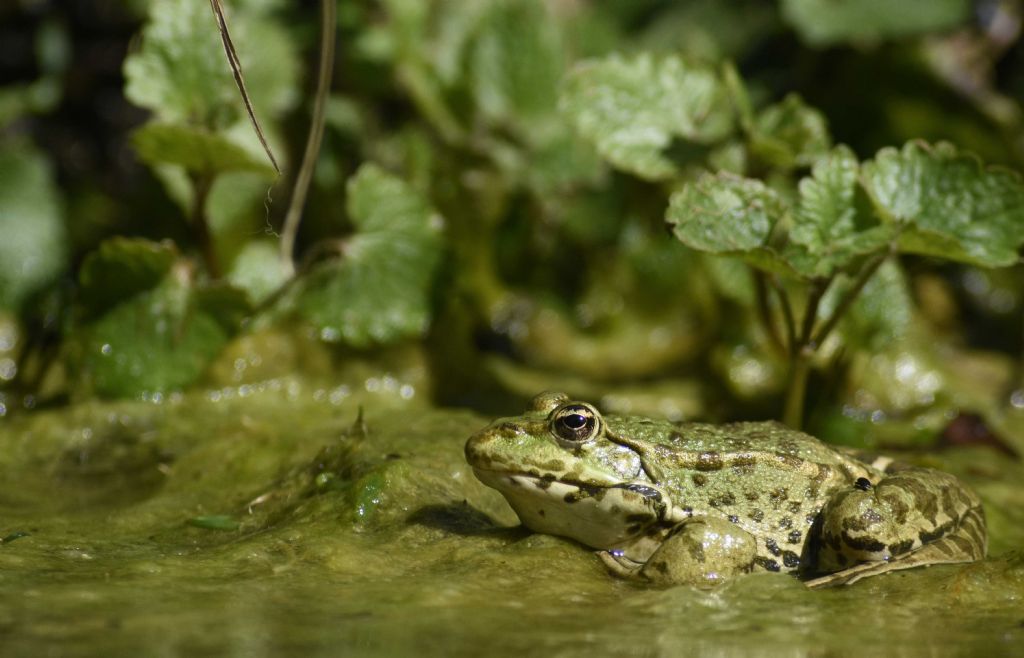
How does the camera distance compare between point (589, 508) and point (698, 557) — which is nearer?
point (698, 557)

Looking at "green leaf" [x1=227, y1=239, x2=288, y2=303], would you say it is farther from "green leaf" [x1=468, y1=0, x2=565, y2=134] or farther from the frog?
the frog

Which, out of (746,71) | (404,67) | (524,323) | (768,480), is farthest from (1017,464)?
(404,67)

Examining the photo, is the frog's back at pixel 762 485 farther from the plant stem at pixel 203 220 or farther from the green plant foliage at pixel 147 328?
the plant stem at pixel 203 220

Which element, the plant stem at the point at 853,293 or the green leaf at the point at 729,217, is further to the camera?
the plant stem at the point at 853,293

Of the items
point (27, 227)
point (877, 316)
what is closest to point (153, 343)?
point (27, 227)

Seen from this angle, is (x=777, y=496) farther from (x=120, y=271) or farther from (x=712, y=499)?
(x=120, y=271)

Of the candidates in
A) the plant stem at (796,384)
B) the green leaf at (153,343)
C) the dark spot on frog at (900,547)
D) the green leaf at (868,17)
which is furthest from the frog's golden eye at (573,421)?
the green leaf at (868,17)

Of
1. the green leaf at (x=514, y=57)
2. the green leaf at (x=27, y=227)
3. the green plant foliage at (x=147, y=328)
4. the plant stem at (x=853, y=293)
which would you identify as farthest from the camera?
the green leaf at (x=514, y=57)
